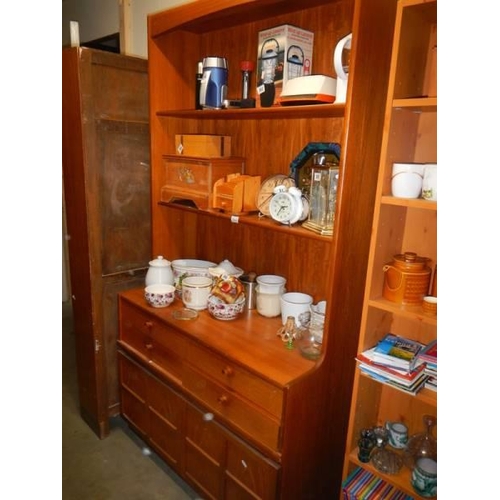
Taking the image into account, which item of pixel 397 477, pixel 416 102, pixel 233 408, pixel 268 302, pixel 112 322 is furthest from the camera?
pixel 112 322

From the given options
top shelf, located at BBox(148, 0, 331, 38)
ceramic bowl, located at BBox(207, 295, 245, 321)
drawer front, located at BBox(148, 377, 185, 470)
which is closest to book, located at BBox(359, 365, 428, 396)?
ceramic bowl, located at BBox(207, 295, 245, 321)

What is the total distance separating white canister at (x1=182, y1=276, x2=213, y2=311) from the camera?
1.93 meters

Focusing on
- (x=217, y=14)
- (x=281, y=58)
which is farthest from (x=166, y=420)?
(x=217, y=14)

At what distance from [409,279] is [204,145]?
3.60 feet

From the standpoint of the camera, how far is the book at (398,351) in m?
1.40

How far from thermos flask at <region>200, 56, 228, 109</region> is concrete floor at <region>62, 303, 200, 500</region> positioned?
5.85 ft

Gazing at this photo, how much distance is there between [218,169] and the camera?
189 centimetres

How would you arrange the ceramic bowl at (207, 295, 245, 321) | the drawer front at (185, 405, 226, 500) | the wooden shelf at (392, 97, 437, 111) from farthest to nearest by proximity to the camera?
1. the ceramic bowl at (207, 295, 245, 321)
2. the drawer front at (185, 405, 226, 500)
3. the wooden shelf at (392, 97, 437, 111)

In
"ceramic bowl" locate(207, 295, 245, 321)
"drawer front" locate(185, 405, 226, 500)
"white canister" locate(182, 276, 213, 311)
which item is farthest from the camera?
"white canister" locate(182, 276, 213, 311)

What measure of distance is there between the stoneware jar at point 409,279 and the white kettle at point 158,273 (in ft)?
3.62

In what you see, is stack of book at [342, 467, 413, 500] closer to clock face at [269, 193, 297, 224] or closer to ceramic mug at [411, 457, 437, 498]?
ceramic mug at [411, 457, 437, 498]

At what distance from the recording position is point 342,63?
1.38 meters

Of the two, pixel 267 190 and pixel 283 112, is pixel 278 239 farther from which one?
pixel 283 112
